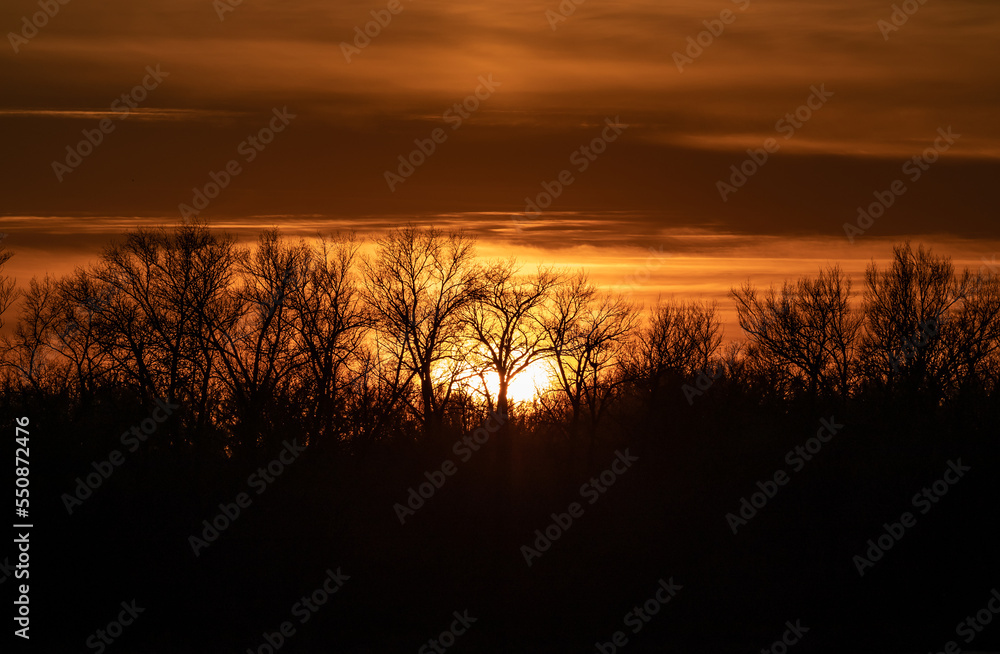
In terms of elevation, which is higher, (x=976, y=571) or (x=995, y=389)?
(x=995, y=389)

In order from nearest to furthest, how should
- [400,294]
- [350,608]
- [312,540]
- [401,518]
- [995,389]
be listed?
[350,608], [312,540], [401,518], [995,389], [400,294]

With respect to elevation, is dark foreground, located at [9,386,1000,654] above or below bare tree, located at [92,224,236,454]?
below

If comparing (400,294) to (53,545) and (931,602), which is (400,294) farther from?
(931,602)

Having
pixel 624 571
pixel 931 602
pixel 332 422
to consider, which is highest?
pixel 332 422

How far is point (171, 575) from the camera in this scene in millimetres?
31062

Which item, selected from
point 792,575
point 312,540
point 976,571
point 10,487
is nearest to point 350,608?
point 312,540

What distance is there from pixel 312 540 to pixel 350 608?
469 cm

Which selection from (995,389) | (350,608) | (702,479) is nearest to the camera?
(350,608)

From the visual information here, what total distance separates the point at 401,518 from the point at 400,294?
22163 mm

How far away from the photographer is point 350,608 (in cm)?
2941

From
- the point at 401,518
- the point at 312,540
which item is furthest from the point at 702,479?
the point at 312,540

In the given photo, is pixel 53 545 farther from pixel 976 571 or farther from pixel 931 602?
pixel 976 571

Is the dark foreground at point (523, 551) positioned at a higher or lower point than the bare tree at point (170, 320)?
lower

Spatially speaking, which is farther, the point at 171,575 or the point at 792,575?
the point at 792,575
